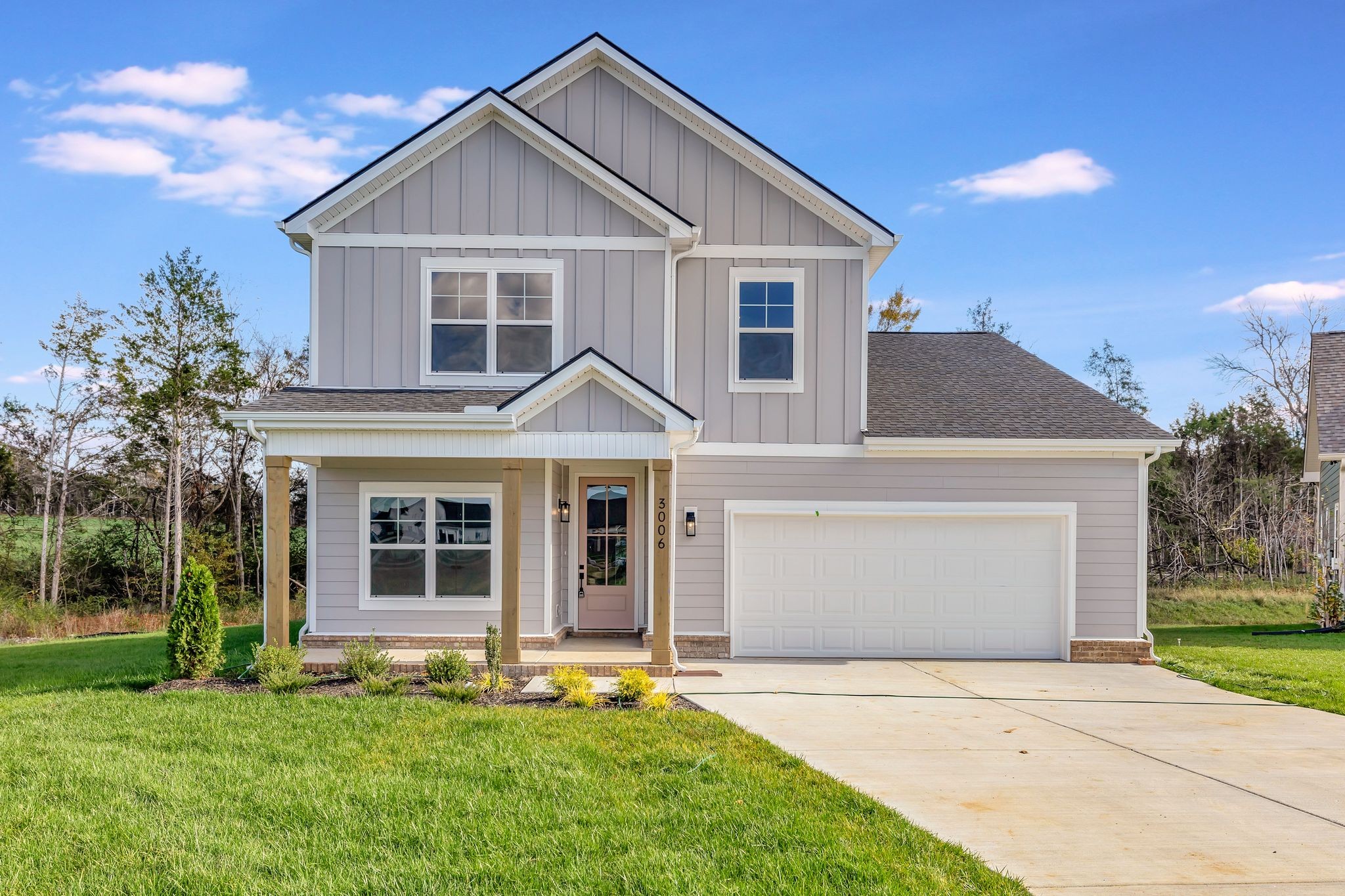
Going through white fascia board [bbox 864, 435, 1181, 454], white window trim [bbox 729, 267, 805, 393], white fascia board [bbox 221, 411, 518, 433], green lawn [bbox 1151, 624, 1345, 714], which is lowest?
green lawn [bbox 1151, 624, 1345, 714]

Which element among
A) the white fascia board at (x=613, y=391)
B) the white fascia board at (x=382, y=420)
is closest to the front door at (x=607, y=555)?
the white fascia board at (x=613, y=391)

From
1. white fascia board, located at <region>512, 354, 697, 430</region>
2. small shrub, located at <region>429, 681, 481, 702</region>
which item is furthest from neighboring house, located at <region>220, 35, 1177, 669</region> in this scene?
small shrub, located at <region>429, 681, 481, 702</region>

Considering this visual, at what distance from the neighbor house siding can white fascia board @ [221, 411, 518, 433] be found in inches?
157

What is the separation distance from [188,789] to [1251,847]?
625cm

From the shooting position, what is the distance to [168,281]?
1894cm

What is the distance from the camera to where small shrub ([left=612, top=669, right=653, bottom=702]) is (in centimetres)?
848

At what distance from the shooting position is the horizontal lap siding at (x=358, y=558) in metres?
11.3

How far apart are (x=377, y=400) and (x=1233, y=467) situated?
80.2 ft

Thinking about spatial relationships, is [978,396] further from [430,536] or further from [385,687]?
[385,687]

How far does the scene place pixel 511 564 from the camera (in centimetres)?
1005

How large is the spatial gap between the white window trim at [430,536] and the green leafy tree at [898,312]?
18727 millimetres

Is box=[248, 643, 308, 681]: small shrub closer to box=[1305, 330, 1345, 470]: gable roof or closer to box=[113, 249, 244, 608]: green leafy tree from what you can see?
box=[113, 249, 244, 608]: green leafy tree

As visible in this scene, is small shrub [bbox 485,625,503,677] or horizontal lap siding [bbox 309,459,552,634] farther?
horizontal lap siding [bbox 309,459,552,634]

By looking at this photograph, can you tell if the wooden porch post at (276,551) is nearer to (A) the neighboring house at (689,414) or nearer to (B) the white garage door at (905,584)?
(A) the neighboring house at (689,414)
